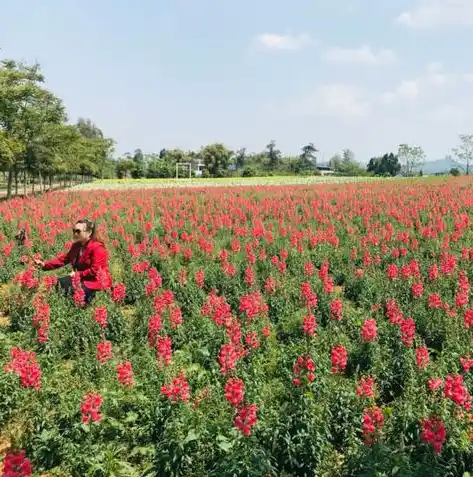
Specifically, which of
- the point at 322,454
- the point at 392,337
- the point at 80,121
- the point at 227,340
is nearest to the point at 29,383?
the point at 227,340

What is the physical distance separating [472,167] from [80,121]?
90695mm

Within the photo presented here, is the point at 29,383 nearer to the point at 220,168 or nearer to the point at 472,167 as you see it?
the point at 220,168

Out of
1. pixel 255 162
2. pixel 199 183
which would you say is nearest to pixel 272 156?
pixel 255 162

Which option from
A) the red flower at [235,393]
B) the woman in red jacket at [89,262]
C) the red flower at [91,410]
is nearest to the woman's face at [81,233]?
the woman in red jacket at [89,262]

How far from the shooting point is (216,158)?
97938 millimetres

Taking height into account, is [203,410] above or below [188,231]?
below

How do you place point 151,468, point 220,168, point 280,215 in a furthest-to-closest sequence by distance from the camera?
point 220,168, point 280,215, point 151,468

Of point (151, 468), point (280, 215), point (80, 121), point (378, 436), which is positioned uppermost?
point (80, 121)

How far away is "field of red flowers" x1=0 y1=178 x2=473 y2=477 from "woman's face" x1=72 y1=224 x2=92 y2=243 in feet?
3.16

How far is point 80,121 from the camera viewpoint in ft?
349

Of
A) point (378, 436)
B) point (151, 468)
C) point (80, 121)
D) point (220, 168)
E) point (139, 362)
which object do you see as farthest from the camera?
point (80, 121)

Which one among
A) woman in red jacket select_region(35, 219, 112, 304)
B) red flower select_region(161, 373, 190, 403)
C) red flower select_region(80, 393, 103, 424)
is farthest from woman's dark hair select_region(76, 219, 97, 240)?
red flower select_region(161, 373, 190, 403)

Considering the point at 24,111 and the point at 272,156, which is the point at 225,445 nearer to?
the point at 24,111

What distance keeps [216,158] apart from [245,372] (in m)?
94.9
